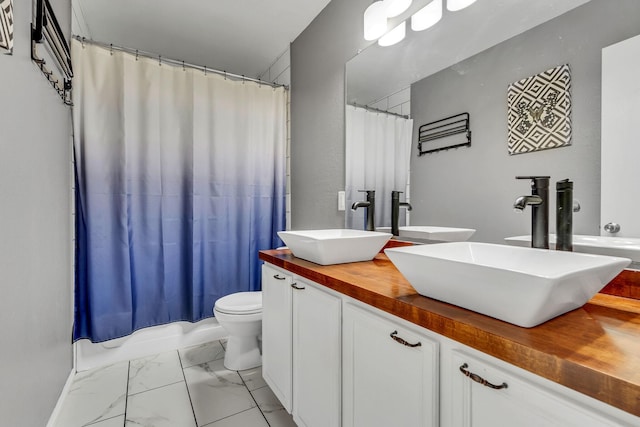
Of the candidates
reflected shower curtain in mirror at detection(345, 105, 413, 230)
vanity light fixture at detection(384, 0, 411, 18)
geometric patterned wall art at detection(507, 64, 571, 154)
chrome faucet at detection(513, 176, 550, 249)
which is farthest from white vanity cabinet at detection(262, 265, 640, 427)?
vanity light fixture at detection(384, 0, 411, 18)

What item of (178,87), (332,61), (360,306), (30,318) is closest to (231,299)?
(30,318)

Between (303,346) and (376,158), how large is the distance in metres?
1.07

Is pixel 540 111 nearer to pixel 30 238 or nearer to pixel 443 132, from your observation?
pixel 443 132

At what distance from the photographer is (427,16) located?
1.45m

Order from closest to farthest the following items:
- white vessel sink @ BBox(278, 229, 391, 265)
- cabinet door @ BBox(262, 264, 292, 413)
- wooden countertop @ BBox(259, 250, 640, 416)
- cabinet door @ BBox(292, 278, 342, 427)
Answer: wooden countertop @ BBox(259, 250, 640, 416) → cabinet door @ BBox(292, 278, 342, 427) → white vessel sink @ BBox(278, 229, 391, 265) → cabinet door @ BBox(262, 264, 292, 413)

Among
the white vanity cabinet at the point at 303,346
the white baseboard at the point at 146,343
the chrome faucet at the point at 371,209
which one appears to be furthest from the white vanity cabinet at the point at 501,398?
the white baseboard at the point at 146,343

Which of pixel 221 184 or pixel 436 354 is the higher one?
pixel 221 184

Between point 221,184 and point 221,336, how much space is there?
118 centimetres

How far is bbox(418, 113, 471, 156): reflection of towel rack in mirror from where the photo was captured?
1.26 metres

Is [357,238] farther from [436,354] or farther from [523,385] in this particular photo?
[523,385]

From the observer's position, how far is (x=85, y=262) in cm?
188

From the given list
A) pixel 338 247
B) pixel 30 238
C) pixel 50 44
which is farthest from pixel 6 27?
pixel 338 247

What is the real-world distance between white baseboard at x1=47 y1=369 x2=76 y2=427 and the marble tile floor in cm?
2

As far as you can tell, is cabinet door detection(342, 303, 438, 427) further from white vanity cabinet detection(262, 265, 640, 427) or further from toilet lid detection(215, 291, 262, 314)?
toilet lid detection(215, 291, 262, 314)
